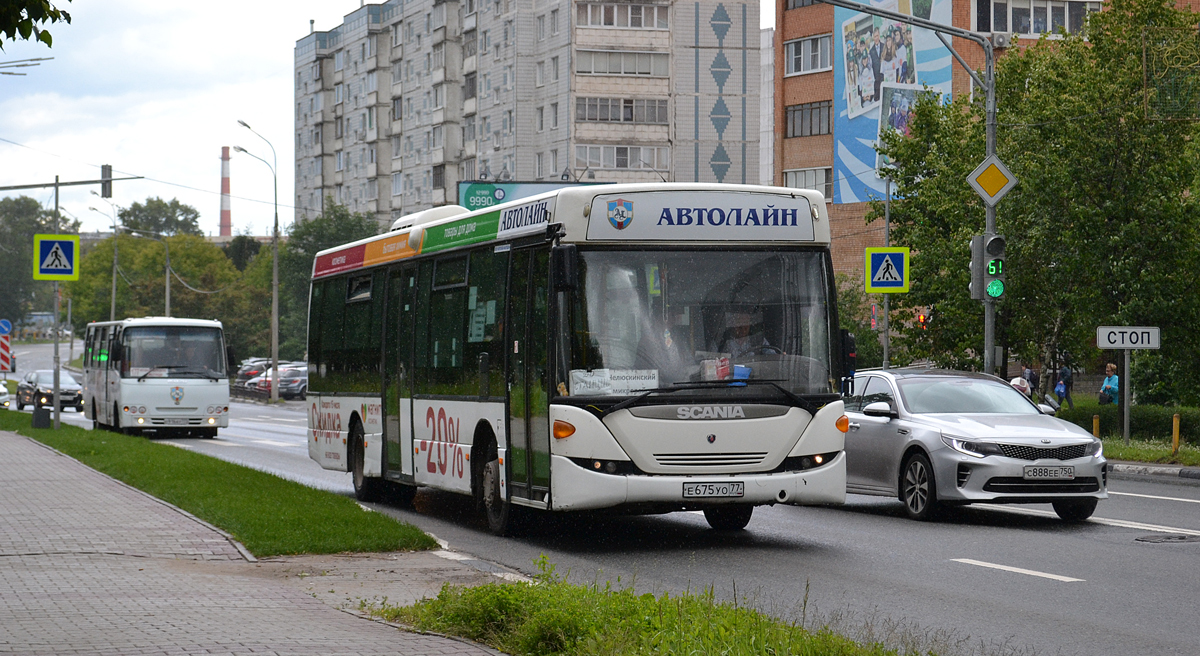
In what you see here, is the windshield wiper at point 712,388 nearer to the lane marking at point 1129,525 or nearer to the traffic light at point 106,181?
the lane marking at point 1129,525

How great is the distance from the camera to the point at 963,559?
38.8ft

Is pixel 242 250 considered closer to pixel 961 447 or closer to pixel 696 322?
pixel 961 447

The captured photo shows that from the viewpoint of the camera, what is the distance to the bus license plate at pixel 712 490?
480 inches

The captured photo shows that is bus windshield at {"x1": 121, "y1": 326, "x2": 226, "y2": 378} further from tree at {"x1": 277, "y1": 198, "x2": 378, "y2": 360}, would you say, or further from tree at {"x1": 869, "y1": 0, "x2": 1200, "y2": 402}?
tree at {"x1": 277, "y1": 198, "x2": 378, "y2": 360}

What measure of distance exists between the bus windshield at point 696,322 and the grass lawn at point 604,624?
3.80 meters

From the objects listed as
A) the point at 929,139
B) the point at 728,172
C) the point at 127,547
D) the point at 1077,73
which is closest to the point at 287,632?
the point at 127,547

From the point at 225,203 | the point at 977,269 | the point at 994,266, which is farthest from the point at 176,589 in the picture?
the point at 225,203

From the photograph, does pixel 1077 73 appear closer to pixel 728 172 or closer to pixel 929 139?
pixel 929 139

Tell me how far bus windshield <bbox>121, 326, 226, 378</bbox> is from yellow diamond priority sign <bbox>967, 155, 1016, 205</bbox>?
61.2 ft

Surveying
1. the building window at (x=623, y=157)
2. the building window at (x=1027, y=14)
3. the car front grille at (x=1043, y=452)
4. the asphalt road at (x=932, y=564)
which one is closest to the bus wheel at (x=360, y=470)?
the asphalt road at (x=932, y=564)

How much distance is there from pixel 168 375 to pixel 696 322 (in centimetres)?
2522

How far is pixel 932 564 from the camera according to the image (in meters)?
11.6

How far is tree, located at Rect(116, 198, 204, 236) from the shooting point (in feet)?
584

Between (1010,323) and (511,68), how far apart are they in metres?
55.3
